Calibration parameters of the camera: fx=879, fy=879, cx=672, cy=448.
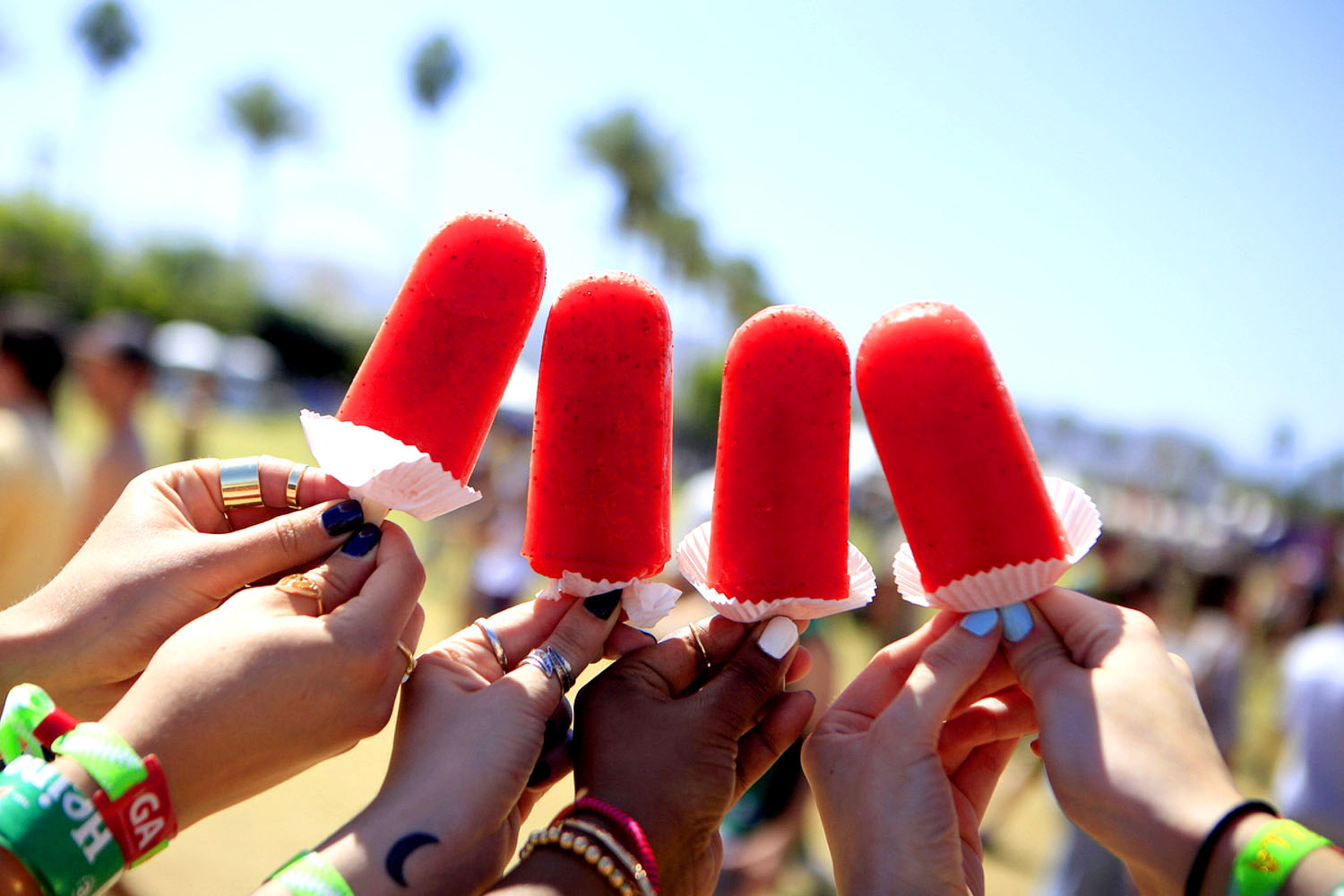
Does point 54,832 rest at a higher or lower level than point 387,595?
lower

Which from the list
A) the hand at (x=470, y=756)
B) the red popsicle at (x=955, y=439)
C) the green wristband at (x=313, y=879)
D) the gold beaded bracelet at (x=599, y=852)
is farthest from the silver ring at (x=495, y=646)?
the red popsicle at (x=955, y=439)

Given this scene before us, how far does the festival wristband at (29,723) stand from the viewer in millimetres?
1260

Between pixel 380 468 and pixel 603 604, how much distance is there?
1.57ft

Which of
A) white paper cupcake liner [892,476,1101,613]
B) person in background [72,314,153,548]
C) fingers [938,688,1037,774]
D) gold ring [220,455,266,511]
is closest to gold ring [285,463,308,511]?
gold ring [220,455,266,511]

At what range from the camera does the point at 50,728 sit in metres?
1.26

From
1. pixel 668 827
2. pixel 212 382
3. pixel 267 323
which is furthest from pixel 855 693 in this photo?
pixel 267 323

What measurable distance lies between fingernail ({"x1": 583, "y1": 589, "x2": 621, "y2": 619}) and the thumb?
1.46ft

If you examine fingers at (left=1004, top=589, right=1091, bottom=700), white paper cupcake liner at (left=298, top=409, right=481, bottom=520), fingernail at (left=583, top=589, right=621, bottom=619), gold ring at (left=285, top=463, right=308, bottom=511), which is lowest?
fingernail at (left=583, top=589, right=621, bottom=619)

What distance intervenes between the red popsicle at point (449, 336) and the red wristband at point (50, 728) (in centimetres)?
63

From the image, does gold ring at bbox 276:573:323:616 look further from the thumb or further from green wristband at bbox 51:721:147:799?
green wristband at bbox 51:721:147:799

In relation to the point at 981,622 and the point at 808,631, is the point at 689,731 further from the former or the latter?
the point at 808,631

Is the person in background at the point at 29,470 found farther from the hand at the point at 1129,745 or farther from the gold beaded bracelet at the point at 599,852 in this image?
the hand at the point at 1129,745

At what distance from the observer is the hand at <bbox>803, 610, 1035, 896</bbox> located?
4.59 feet

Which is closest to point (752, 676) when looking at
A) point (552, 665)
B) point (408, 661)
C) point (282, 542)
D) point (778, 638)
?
point (778, 638)
